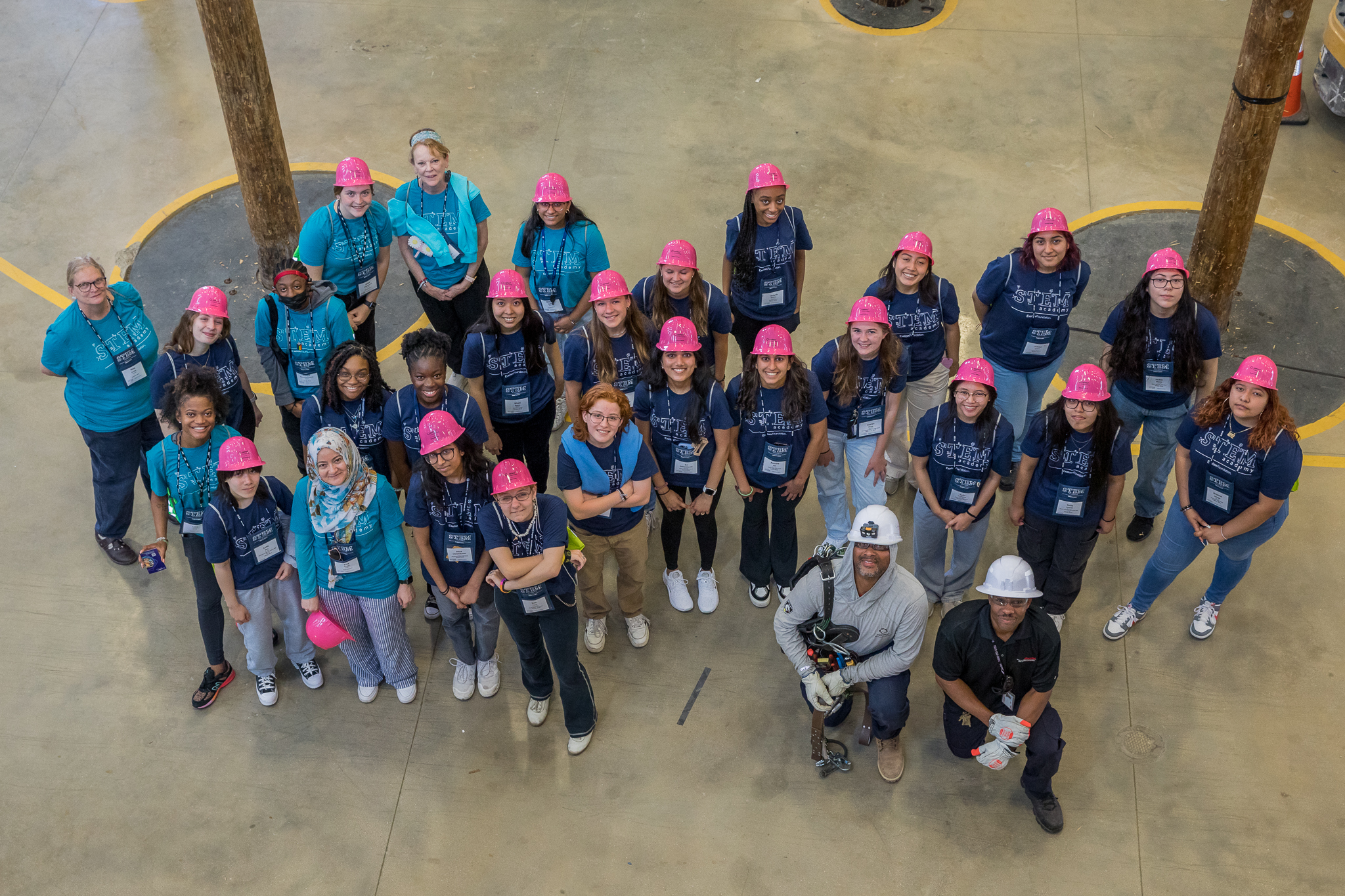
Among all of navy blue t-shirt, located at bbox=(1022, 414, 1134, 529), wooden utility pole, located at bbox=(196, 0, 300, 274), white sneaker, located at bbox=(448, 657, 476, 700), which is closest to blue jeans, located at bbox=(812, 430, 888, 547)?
navy blue t-shirt, located at bbox=(1022, 414, 1134, 529)

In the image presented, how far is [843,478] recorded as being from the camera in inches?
249

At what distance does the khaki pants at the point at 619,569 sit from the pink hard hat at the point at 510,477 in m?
0.83

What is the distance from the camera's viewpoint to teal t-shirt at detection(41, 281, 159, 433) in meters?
6.09

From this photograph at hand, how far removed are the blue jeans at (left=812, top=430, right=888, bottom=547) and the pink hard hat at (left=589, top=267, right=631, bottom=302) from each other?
1.39m

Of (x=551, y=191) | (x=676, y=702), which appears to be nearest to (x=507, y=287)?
(x=551, y=191)

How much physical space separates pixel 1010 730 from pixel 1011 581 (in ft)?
2.42

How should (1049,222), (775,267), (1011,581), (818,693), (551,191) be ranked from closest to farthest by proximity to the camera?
(1011,581) < (818,693) < (1049,222) < (551,191) < (775,267)

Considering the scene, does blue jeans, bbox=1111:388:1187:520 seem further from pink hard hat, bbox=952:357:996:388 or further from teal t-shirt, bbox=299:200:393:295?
teal t-shirt, bbox=299:200:393:295

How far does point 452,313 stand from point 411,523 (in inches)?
88.8

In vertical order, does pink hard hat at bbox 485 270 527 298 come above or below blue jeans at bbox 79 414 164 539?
above

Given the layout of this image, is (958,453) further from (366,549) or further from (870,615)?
(366,549)

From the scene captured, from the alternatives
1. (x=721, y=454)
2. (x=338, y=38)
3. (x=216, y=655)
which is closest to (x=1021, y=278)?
(x=721, y=454)

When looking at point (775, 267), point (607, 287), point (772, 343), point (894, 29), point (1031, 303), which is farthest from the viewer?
point (894, 29)

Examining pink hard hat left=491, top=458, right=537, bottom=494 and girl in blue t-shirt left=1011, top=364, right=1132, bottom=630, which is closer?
pink hard hat left=491, top=458, right=537, bottom=494
